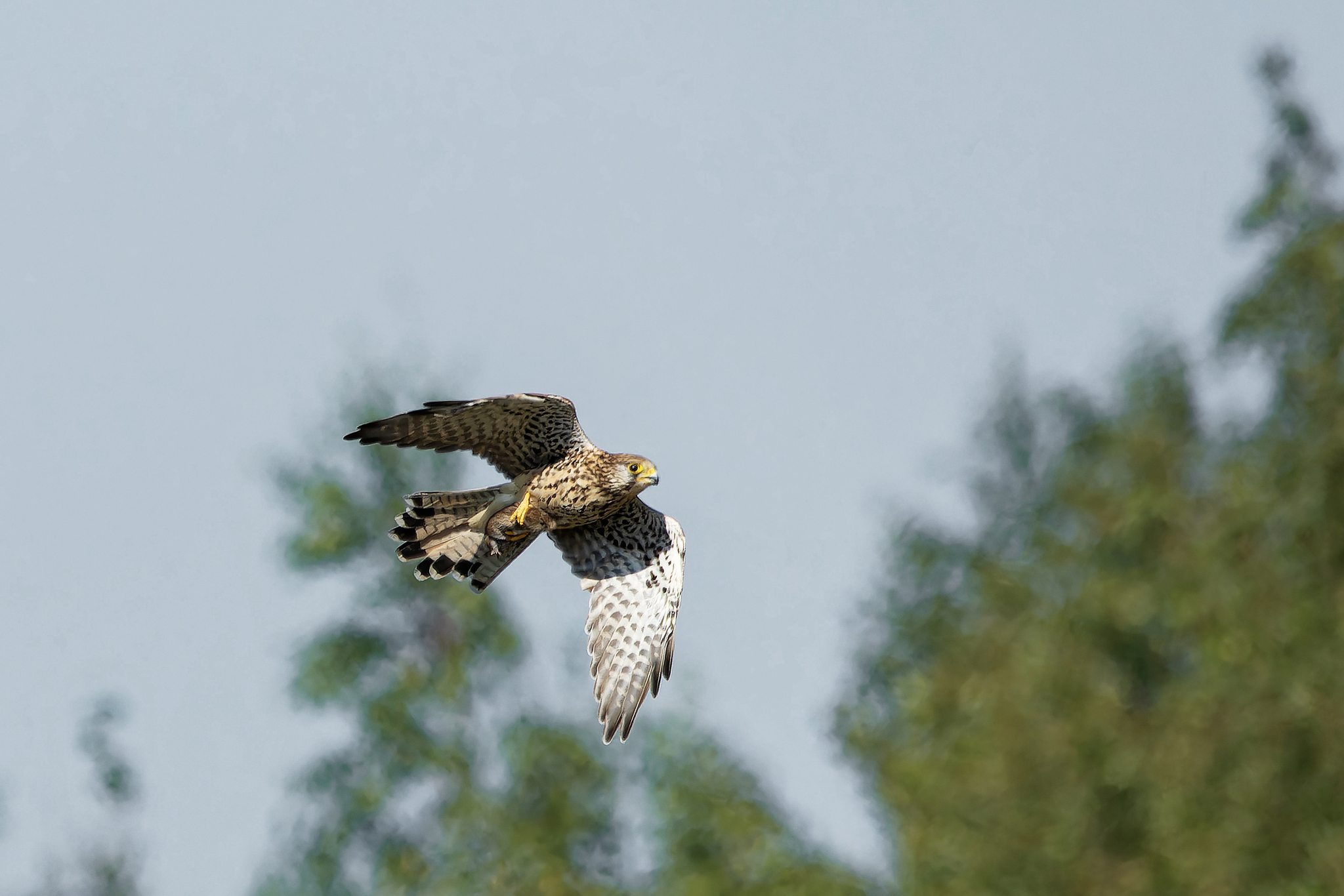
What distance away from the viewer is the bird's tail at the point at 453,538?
11.9 meters

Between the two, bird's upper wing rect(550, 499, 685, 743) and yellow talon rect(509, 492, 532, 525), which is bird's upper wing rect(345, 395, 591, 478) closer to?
yellow talon rect(509, 492, 532, 525)

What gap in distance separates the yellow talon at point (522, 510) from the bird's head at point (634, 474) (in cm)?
54

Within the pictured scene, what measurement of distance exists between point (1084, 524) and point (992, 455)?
5795 mm

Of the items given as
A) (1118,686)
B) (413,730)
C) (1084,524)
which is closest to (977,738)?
(1118,686)

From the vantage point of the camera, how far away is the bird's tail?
38.9 feet

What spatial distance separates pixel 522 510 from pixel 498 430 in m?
0.46

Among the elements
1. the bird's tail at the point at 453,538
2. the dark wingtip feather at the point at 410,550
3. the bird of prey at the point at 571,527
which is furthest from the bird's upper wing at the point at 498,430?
the dark wingtip feather at the point at 410,550

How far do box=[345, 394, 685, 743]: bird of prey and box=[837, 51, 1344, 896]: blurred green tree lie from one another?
6.31 m

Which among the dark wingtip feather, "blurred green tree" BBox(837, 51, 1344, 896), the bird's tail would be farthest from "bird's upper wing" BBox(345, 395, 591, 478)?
"blurred green tree" BBox(837, 51, 1344, 896)

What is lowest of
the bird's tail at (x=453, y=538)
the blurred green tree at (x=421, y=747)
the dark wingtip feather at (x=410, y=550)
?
the dark wingtip feather at (x=410, y=550)

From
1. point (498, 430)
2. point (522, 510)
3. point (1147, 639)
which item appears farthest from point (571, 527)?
point (1147, 639)

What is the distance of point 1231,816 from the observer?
693 inches

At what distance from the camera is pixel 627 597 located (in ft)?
40.4

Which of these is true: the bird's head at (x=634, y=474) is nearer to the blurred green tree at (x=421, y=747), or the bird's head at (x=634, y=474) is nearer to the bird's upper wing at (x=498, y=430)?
the bird's upper wing at (x=498, y=430)
